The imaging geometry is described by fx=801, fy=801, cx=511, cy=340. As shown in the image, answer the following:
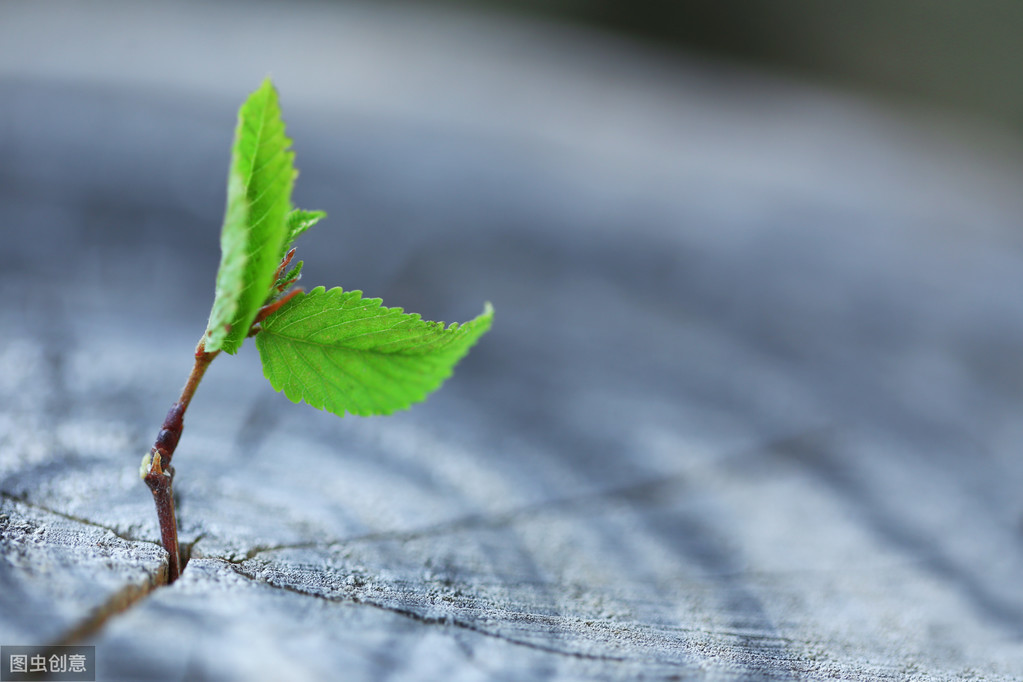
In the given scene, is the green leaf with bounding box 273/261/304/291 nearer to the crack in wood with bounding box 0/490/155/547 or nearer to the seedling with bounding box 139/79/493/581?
the seedling with bounding box 139/79/493/581

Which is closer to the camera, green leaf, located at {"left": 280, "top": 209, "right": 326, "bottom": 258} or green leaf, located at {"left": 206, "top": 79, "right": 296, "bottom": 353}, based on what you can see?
green leaf, located at {"left": 206, "top": 79, "right": 296, "bottom": 353}

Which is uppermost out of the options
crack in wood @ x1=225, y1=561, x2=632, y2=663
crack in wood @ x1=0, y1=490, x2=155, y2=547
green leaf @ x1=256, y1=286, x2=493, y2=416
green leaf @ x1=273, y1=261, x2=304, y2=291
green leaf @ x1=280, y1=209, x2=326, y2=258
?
green leaf @ x1=280, y1=209, x2=326, y2=258

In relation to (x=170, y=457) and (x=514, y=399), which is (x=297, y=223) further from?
(x=514, y=399)

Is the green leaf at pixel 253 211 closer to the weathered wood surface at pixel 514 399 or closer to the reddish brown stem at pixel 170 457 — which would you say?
the reddish brown stem at pixel 170 457

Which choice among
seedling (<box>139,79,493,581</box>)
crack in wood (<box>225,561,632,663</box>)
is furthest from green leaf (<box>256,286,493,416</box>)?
crack in wood (<box>225,561,632,663</box>)

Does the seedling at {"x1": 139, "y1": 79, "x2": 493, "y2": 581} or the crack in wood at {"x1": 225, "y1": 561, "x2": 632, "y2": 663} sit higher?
the seedling at {"x1": 139, "y1": 79, "x2": 493, "y2": 581}

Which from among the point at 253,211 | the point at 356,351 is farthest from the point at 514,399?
the point at 253,211

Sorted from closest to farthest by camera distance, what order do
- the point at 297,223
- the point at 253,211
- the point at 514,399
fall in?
the point at 253,211 < the point at 297,223 < the point at 514,399
